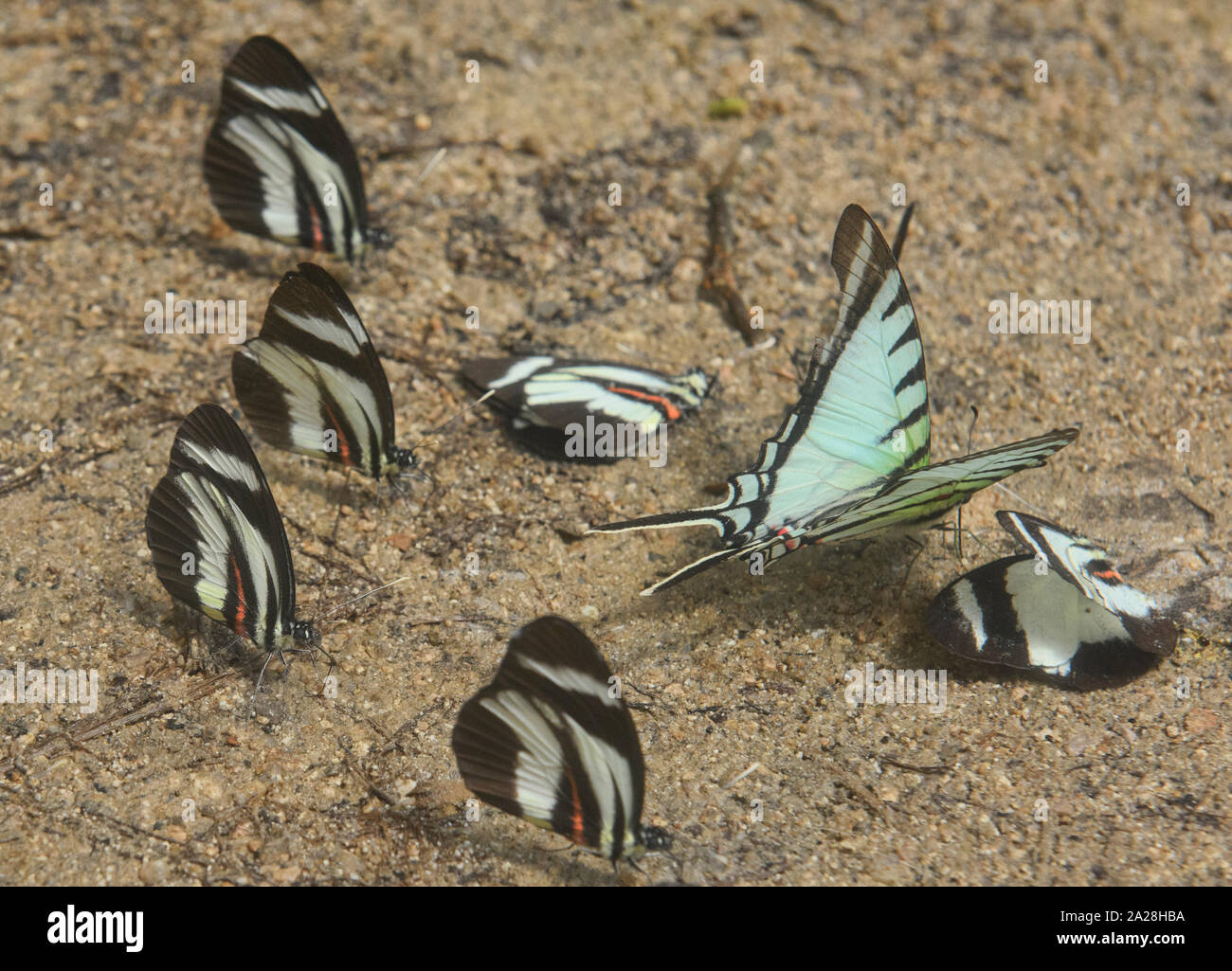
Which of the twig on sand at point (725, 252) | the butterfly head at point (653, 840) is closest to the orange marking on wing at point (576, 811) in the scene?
the butterfly head at point (653, 840)

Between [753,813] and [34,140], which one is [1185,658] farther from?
[34,140]

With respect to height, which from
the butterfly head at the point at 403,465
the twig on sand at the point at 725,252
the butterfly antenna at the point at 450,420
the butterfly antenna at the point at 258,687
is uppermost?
the twig on sand at the point at 725,252

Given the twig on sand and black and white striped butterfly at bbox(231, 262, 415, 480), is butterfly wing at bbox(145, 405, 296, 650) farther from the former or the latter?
the twig on sand

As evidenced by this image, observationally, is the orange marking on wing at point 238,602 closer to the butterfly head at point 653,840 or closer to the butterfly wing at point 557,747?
the butterfly wing at point 557,747

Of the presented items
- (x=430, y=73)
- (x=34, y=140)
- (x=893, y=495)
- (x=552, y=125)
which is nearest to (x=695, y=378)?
(x=893, y=495)

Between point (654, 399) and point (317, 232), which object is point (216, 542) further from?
point (317, 232)
